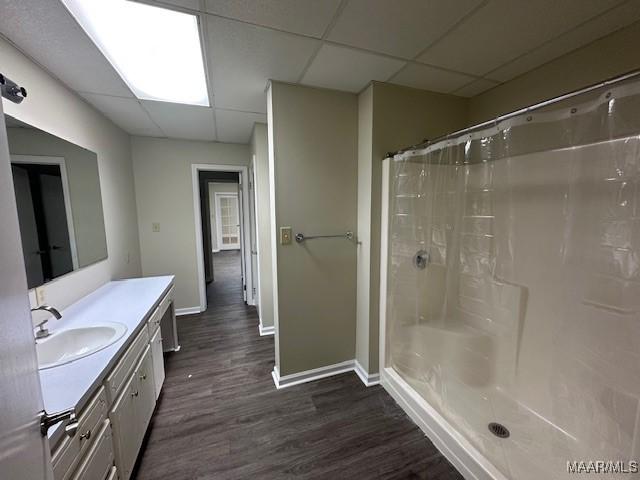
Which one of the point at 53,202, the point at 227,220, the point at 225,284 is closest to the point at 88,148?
the point at 53,202

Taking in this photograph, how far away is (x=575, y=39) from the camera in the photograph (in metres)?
1.36

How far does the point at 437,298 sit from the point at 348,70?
169 centimetres

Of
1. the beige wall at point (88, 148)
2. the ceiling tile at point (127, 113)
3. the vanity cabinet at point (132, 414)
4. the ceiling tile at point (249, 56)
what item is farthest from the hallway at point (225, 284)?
the ceiling tile at point (249, 56)

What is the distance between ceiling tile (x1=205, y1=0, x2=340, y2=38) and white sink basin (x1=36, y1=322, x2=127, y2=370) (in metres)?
1.67

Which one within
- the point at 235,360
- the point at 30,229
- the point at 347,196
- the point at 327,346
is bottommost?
the point at 235,360

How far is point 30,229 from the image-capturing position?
1.42 metres

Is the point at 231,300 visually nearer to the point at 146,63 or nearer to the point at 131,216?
the point at 131,216

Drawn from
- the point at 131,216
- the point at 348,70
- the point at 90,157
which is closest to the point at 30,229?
the point at 90,157

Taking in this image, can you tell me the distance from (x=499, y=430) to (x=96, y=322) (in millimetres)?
2439

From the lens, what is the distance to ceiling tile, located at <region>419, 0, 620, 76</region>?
3.77 feet

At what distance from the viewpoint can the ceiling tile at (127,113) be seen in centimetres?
204

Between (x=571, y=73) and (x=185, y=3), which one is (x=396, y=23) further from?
(x=571, y=73)

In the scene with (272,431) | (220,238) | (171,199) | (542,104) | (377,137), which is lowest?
(272,431)

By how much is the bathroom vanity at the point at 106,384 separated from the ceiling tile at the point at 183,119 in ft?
5.16
